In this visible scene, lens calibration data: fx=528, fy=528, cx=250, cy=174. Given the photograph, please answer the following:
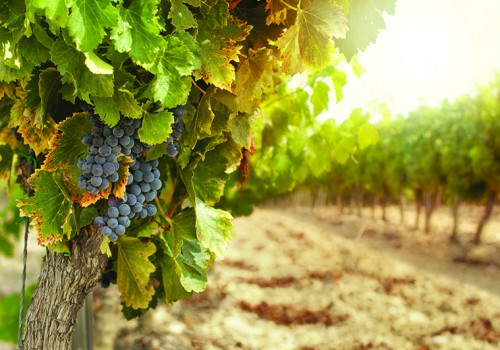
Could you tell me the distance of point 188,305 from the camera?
19.3 ft

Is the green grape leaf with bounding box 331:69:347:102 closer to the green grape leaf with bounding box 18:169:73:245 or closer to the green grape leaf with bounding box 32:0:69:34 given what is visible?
the green grape leaf with bounding box 18:169:73:245

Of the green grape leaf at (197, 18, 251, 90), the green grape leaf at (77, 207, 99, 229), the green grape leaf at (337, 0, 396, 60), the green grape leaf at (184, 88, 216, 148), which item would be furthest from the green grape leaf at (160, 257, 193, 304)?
the green grape leaf at (337, 0, 396, 60)

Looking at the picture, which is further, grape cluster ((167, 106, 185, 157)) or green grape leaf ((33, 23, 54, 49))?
grape cluster ((167, 106, 185, 157))

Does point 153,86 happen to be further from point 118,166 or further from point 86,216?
point 86,216

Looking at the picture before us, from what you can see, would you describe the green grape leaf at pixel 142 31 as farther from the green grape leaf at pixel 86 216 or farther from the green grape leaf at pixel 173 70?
the green grape leaf at pixel 86 216

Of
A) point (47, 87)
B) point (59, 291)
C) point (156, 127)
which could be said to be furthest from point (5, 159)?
point (156, 127)

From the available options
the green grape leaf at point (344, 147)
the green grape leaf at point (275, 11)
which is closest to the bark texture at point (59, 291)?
the green grape leaf at point (275, 11)

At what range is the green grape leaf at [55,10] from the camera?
3.49ft

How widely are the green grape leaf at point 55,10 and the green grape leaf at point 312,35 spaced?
0.58 metres

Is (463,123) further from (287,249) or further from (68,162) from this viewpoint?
(68,162)

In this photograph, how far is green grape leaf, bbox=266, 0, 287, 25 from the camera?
1481 mm

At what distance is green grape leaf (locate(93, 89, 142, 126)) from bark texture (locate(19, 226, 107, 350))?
0.50 m

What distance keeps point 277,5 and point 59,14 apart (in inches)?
24.8

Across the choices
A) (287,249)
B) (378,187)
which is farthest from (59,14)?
(378,187)
